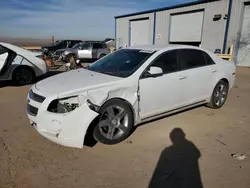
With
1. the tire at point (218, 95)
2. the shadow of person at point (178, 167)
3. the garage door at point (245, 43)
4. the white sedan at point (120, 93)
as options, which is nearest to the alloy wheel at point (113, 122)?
the white sedan at point (120, 93)

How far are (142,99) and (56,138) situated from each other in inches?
60.8

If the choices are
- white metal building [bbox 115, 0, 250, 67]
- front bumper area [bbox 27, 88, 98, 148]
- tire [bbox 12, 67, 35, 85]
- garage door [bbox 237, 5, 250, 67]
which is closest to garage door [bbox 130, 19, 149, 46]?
white metal building [bbox 115, 0, 250, 67]

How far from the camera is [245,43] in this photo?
14828 mm

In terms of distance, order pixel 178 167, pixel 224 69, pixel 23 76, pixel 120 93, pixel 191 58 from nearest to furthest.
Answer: pixel 178 167 < pixel 120 93 < pixel 191 58 < pixel 224 69 < pixel 23 76

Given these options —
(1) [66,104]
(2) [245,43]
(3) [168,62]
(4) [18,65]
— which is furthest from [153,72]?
(2) [245,43]

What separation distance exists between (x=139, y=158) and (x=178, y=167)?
22.6 inches

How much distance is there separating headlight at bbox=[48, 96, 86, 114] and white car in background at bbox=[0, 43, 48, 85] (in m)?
5.23

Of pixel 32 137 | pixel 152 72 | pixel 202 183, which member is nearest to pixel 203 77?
pixel 152 72

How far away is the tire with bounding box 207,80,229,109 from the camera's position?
5234 mm

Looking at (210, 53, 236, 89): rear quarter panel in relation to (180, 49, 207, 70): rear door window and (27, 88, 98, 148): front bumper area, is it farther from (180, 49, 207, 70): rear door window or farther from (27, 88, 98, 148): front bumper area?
(27, 88, 98, 148): front bumper area

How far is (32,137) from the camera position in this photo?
149 inches

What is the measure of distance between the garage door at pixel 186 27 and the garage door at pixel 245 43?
3.63 m

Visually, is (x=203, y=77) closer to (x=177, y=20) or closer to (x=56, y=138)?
(x=56, y=138)

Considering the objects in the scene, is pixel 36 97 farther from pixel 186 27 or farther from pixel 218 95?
pixel 186 27
